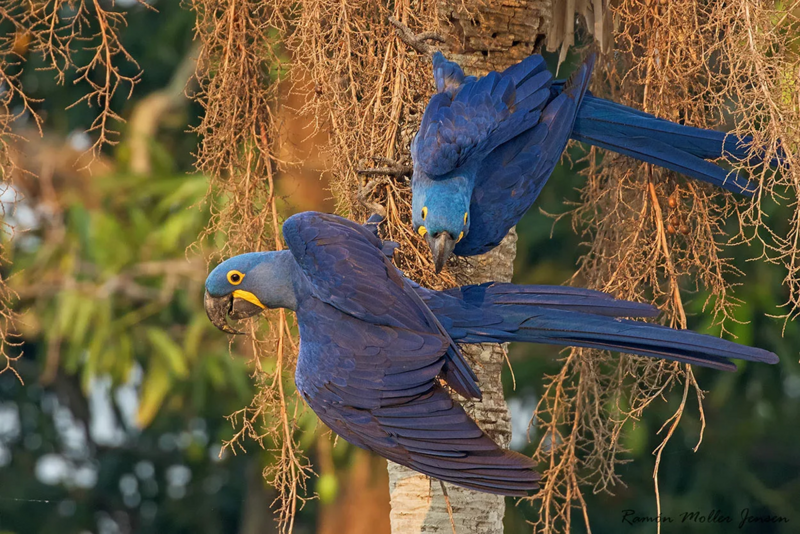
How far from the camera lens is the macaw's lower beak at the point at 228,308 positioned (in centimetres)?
305

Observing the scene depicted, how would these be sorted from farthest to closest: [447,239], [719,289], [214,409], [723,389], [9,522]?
[9,522] < [214,409] < [723,389] < [719,289] < [447,239]

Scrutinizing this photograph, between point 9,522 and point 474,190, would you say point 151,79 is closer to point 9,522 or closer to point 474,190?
point 9,522

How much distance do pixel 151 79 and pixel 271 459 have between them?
4090mm

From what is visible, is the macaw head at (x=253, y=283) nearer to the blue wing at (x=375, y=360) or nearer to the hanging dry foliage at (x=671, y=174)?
the blue wing at (x=375, y=360)

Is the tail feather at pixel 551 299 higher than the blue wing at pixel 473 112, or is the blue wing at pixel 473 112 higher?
the blue wing at pixel 473 112

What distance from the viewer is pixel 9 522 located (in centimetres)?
1009

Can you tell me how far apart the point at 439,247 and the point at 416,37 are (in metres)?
0.61

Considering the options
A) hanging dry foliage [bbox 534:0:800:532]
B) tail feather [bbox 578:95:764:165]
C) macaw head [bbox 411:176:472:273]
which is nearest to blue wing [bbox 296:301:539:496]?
macaw head [bbox 411:176:472:273]

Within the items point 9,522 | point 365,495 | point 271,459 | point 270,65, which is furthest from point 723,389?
point 9,522

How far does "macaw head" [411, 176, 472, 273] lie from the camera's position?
9.00ft

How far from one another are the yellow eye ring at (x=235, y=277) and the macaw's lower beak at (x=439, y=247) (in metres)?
0.61

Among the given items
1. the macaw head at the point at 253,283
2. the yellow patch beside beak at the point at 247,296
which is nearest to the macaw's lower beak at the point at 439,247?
the macaw head at the point at 253,283

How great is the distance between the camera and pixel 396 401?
269cm
